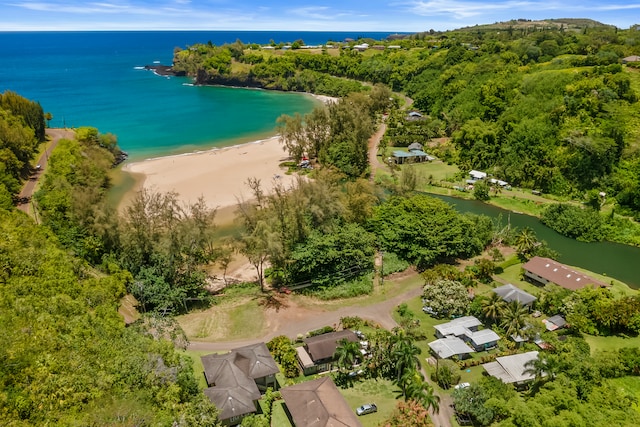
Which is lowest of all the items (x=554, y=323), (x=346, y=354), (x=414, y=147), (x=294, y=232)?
(x=554, y=323)

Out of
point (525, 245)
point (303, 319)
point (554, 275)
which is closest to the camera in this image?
point (303, 319)

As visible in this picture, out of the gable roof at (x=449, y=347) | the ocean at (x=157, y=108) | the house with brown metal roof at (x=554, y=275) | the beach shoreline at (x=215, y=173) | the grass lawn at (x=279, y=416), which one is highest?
the ocean at (x=157, y=108)

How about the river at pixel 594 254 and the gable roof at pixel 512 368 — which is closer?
the gable roof at pixel 512 368

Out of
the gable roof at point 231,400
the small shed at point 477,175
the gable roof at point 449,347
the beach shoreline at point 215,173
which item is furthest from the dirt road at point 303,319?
the small shed at point 477,175

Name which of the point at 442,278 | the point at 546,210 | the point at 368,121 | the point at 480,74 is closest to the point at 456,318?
the point at 442,278

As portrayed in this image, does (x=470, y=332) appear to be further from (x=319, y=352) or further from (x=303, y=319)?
(x=303, y=319)

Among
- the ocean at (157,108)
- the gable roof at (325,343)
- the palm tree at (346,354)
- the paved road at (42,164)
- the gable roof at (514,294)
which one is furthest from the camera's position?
the ocean at (157,108)

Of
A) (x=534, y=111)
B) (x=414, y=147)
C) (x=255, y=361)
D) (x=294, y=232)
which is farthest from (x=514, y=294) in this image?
(x=534, y=111)

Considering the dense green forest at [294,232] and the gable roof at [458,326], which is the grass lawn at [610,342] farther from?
the gable roof at [458,326]
